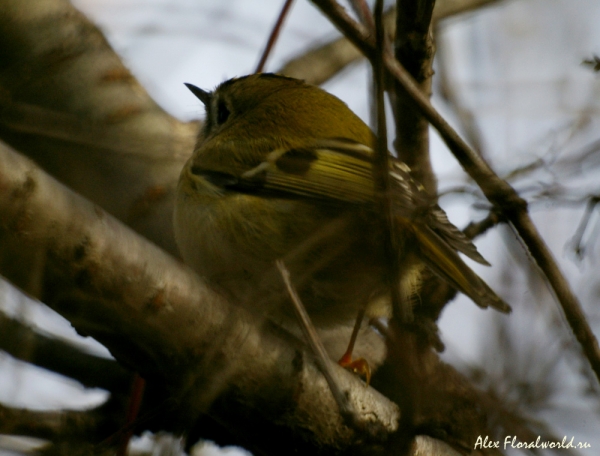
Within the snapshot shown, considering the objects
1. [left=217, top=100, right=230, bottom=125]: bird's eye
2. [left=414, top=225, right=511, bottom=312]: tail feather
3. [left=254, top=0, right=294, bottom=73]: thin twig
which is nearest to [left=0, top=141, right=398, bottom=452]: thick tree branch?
[left=414, top=225, right=511, bottom=312]: tail feather

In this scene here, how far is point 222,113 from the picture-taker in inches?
122

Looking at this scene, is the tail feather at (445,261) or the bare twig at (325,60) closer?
the tail feather at (445,261)

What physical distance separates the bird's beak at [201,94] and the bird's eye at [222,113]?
3.6 inches

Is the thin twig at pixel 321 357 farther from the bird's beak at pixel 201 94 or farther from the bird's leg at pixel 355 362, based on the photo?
the bird's beak at pixel 201 94

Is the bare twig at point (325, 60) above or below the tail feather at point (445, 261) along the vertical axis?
above

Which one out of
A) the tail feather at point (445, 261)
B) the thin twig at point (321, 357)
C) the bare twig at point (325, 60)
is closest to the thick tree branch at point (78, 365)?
the thin twig at point (321, 357)

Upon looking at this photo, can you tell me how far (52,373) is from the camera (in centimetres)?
234

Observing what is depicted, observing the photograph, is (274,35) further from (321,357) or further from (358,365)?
(321,357)

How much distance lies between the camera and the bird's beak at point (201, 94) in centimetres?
321

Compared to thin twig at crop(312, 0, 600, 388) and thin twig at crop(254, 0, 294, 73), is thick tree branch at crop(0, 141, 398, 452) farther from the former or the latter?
thin twig at crop(254, 0, 294, 73)

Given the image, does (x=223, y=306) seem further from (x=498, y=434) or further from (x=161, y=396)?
(x=161, y=396)

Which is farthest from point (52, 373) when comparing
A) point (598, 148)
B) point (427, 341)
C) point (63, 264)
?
point (598, 148)

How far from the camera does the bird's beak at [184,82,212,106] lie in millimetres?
3213

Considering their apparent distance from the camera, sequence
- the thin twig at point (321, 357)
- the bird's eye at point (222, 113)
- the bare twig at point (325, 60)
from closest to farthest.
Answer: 1. the thin twig at point (321, 357)
2. the bird's eye at point (222, 113)
3. the bare twig at point (325, 60)
